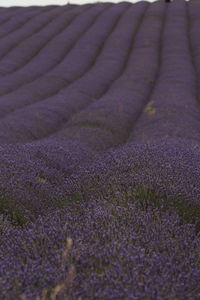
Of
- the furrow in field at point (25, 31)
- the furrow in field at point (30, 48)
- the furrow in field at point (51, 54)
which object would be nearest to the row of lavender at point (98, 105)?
the furrow in field at point (51, 54)

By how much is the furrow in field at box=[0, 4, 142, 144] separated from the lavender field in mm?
44

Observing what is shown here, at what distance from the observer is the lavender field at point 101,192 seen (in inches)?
84.3

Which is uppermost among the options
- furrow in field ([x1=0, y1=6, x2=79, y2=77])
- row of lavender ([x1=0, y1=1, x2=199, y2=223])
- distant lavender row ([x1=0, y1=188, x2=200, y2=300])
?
distant lavender row ([x1=0, y1=188, x2=200, y2=300])

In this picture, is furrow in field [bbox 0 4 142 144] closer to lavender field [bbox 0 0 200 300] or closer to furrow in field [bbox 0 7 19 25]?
lavender field [bbox 0 0 200 300]

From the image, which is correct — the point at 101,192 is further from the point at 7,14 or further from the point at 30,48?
the point at 7,14

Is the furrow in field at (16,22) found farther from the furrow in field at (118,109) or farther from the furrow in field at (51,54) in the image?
the furrow in field at (118,109)

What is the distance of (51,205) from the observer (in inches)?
158

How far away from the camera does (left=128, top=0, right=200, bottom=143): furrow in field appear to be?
8.35 m

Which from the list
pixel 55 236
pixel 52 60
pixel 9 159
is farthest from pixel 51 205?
pixel 52 60

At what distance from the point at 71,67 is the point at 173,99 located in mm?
7715

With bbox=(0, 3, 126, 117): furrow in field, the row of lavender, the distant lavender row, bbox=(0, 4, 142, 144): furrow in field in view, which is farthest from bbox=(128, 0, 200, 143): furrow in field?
the distant lavender row

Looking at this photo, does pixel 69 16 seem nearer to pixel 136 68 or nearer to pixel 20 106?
pixel 136 68

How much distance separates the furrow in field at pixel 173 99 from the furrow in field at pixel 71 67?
10.2 ft

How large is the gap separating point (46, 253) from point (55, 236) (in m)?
0.15
